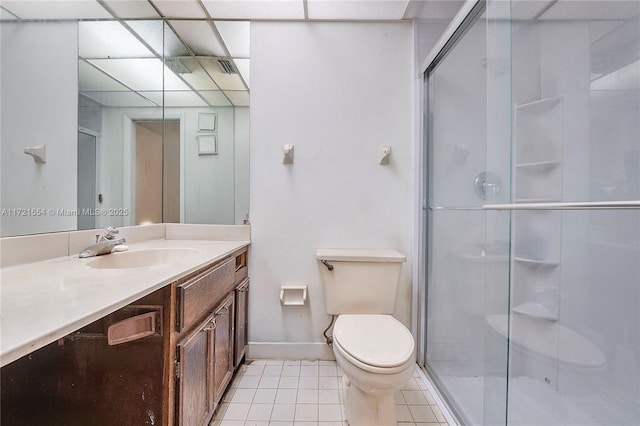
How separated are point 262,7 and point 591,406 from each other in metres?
2.64

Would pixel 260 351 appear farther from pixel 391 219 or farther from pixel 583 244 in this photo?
pixel 583 244

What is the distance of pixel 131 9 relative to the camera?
1474mm

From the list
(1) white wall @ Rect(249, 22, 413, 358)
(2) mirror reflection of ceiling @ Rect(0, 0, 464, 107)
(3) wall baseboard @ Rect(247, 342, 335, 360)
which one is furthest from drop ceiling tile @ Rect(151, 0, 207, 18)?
(3) wall baseboard @ Rect(247, 342, 335, 360)

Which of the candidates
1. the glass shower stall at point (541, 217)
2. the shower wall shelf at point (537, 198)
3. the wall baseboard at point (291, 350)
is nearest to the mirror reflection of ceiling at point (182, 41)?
the glass shower stall at point (541, 217)

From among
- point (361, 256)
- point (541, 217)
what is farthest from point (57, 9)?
point (541, 217)

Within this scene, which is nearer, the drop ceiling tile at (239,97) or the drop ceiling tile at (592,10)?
the drop ceiling tile at (592,10)

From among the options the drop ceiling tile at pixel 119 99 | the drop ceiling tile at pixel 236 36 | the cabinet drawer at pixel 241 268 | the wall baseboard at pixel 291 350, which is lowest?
the wall baseboard at pixel 291 350

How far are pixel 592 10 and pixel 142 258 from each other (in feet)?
7.69

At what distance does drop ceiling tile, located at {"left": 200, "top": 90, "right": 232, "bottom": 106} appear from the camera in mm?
1672

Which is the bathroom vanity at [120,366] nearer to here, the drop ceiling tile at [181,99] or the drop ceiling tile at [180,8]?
the drop ceiling tile at [181,99]

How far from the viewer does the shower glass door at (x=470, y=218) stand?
42.3 inches

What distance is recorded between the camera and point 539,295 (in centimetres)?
129

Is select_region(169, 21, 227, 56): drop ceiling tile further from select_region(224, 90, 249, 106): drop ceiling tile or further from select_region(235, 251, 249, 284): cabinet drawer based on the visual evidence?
select_region(235, 251, 249, 284): cabinet drawer

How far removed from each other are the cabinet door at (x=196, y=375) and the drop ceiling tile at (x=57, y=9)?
4.40ft
